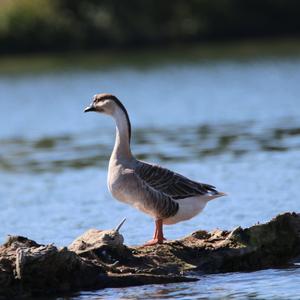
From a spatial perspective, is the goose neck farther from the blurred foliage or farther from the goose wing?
the blurred foliage

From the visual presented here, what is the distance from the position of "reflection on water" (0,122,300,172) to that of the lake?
0.14ft

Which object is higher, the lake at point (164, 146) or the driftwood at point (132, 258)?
the lake at point (164, 146)

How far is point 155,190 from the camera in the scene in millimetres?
12320

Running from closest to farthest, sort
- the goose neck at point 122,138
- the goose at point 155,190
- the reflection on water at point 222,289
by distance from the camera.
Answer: the reflection on water at point 222,289 < the goose at point 155,190 < the goose neck at point 122,138

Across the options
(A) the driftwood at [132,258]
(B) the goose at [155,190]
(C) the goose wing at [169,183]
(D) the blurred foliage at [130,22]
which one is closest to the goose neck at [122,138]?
(B) the goose at [155,190]

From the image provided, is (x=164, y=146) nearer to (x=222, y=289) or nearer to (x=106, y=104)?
(x=106, y=104)

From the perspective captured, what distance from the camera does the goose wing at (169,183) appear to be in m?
12.3

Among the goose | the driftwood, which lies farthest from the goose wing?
the driftwood

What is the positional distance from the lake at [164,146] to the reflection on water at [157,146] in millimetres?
41

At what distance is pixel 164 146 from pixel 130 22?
4065 cm

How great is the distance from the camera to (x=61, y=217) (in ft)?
56.9

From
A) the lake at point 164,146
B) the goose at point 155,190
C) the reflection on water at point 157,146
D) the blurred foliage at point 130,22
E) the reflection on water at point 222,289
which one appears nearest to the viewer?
the reflection on water at point 222,289

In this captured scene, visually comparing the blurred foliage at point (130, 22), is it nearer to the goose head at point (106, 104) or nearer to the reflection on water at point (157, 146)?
the reflection on water at point (157, 146)

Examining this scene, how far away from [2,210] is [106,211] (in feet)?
7.44
